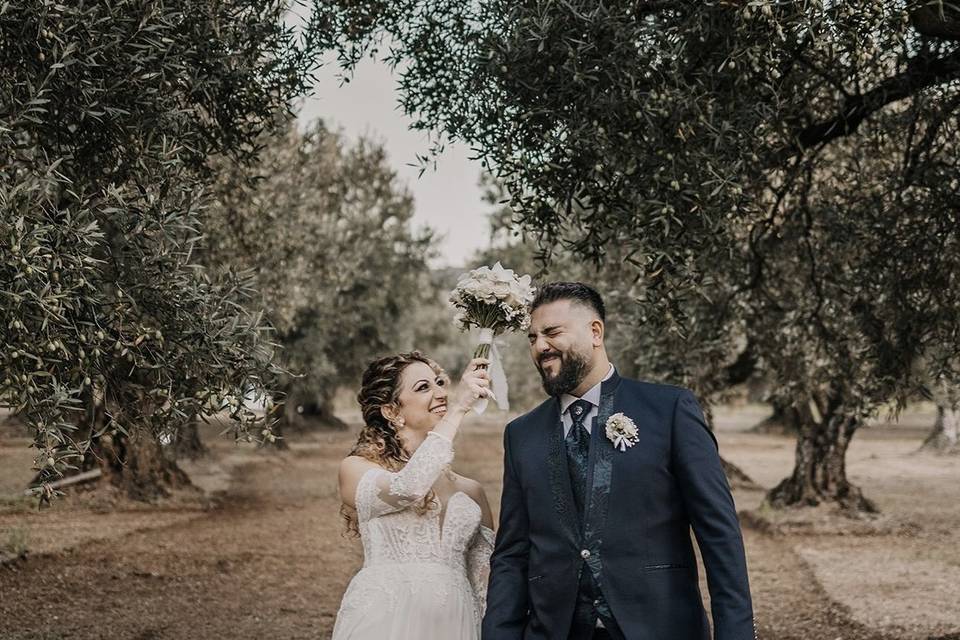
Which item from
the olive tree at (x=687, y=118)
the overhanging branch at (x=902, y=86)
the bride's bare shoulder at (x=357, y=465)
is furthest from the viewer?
the overhanging branch at (x=902, y=86)

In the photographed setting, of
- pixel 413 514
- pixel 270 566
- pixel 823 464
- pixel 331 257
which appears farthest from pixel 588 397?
pixel 331 257

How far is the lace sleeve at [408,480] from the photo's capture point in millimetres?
5219

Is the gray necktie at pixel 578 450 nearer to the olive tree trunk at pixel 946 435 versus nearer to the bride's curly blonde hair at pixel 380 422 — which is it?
the bride's curly blonde hair at pixel 380 422

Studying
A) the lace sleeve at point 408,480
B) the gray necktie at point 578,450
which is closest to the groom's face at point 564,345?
the gray necktie at point 578,450

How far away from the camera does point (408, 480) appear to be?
17.3ft

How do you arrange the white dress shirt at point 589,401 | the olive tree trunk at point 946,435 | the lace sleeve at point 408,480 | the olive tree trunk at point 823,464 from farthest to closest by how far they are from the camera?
the olive tree trunk at point 946,435 → the olive tree trunk at point 823,464 → the lace sleeve at point 408,480 → the white dress shirt at point 589,401

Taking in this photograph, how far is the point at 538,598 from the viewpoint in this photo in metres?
4.28

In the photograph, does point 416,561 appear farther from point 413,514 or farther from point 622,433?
point 622,433

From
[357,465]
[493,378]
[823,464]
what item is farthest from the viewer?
[823,464]

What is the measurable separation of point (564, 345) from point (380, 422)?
1804 millimetres

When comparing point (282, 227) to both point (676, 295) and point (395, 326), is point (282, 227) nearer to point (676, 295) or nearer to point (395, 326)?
point (676, 295)

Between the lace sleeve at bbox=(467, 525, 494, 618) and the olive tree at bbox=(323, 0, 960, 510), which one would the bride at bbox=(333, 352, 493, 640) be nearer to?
the lace sleeve at bbox=(467, 525, 494, 618)

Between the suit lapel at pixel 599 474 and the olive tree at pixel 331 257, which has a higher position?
the olive tree at pixel 331 257

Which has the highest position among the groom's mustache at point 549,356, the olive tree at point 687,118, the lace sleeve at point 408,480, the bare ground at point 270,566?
the olive tree at point 687,118
